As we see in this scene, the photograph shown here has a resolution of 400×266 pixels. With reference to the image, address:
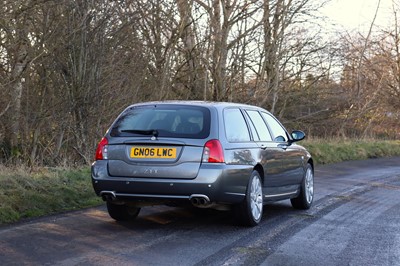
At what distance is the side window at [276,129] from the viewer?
9.23 m

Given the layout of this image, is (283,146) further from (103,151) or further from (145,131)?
(103,151)

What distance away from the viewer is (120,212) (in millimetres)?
8047

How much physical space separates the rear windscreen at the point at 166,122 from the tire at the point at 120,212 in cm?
96

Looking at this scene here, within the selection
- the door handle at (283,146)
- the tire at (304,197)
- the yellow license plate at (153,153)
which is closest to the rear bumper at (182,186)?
the yellow license plate at (153,153)

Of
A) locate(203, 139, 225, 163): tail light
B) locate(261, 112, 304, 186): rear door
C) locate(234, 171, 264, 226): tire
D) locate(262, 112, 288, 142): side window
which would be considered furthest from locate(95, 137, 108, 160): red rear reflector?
locate(262, 112, 288, 142): side window

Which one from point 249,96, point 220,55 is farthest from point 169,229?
point 249,96

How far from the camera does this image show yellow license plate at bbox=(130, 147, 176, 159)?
7270mm

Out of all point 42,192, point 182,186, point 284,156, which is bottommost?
point 42,192

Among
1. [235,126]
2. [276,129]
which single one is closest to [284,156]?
[276,129]

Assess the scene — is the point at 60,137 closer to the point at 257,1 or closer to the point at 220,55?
the point at 220,55

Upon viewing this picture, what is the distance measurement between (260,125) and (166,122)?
1.82 meters

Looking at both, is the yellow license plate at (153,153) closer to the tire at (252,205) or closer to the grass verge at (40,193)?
the tire at (252,205)

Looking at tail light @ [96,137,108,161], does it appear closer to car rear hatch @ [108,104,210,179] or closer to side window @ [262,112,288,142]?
car rear hatch @ [108,104,210,179]

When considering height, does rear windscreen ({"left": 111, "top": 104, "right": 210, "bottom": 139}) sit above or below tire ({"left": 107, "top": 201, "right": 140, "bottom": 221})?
above
